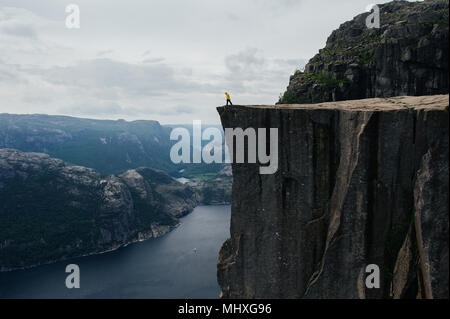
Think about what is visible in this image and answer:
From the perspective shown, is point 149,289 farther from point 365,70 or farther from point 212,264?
point 365,70

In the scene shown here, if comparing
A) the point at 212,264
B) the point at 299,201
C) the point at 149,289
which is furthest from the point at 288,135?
the point at 212,264

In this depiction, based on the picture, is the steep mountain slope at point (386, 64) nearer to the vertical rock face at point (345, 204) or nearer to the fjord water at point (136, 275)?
the vertical rock face at point (345, 204)

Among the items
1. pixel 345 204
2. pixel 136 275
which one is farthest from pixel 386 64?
pixel 136 275

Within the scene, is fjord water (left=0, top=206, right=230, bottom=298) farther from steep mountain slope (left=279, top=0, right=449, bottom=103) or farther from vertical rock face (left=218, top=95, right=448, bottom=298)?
vertical rock face (left=218, top=95, right=448, bottom=298)

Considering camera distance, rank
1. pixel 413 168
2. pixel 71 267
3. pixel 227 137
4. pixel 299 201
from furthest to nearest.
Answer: pixel 71 267
pixel 227 137
pixel 299 201
pixel 413 168

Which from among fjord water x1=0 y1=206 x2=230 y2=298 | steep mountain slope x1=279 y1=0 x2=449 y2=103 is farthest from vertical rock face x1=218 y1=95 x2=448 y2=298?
fjord water x1=0 y1=206 x2=230 y2=298

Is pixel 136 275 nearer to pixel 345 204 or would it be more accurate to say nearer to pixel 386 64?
pixel 386 64
